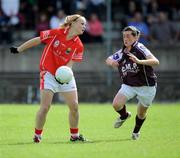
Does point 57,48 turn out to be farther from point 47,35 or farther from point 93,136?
point 93,136

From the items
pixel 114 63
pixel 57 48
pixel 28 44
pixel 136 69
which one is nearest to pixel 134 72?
pixel 136 69

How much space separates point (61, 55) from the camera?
47.6 feet

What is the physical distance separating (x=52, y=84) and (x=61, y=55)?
0.57m

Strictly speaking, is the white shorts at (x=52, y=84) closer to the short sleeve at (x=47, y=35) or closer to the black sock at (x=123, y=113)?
the short sleeve at (x=47, y=35)

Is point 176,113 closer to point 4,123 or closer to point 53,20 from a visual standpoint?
point 4,123

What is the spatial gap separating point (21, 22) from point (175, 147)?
16341mm

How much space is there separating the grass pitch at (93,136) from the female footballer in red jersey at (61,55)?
54cm

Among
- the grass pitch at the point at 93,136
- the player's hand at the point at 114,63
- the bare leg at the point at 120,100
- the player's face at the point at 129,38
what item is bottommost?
the grass pitch at the point at 93,136

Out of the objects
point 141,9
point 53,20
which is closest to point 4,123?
point 53,20

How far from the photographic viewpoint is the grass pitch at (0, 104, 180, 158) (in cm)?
1255

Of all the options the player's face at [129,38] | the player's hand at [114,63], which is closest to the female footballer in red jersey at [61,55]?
the player's hand at [114,63]

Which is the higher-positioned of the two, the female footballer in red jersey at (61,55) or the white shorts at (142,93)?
the female footballer in red jersey at (61,55)

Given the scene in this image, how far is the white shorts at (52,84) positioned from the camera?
562 inches

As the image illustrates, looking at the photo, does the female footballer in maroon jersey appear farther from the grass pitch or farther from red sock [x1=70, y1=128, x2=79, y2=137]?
red sock [x1=70, y1=128, x2=79, y2=137]
